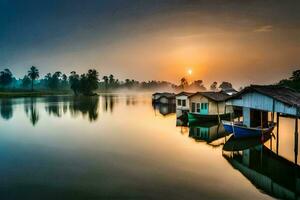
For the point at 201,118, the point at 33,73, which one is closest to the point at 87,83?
the point at 33,73

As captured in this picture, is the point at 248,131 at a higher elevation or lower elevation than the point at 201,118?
higher

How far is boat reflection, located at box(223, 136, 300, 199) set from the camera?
49.5 feet

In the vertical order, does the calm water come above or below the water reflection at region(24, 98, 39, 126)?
below

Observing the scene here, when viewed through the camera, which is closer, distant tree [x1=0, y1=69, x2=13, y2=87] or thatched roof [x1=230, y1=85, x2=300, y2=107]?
thatched roof [x1=230, y1=85, x2=300, y2=107]

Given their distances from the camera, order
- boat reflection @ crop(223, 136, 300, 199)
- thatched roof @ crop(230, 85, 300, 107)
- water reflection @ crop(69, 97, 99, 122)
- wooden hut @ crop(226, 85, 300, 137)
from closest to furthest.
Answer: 1. boat reflection @ crop(223, 136, 300, 199)
2. wooden hut @ crop(226, 85, 300, 137)
3. thatched roof @ crop(230, 85, 300, 107)
4. water reflection @ crop(69, 97, 99, 122)

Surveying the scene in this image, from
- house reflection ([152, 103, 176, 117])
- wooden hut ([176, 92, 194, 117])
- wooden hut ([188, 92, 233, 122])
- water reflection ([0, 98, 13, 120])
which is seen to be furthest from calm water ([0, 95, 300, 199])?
house reflection ([152, 103, 176, 117])

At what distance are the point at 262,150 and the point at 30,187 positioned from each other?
1881 cm

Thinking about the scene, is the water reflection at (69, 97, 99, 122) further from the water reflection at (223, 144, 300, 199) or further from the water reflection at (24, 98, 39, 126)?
the water reflection at (223, 144, 300, 199)

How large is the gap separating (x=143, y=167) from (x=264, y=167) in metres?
8.63

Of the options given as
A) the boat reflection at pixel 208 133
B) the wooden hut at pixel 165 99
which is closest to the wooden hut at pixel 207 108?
the boat reflection at pixel 208 133

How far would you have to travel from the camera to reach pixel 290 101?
22703 millimetres

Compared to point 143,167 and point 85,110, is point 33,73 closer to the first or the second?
point 85,110

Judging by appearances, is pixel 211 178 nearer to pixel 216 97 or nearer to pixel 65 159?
pixel 65 159

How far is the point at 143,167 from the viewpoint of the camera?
750 inches
